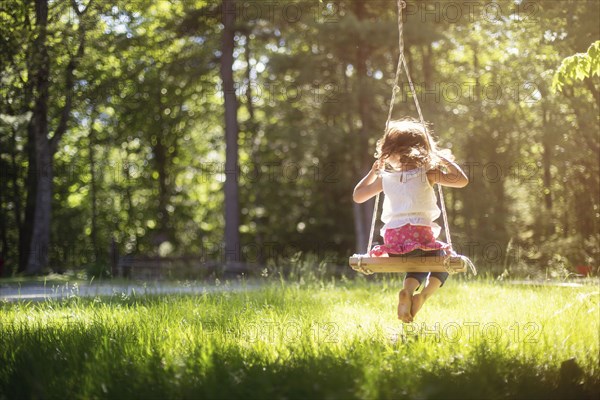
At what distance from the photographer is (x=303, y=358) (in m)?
5.42

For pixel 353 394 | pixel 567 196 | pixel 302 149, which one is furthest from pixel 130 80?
pixel 353 394

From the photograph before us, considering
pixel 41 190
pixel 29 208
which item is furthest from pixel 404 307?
pixel 29 208

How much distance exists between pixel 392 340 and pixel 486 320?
5.27 ft

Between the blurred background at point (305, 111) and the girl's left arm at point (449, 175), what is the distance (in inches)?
438

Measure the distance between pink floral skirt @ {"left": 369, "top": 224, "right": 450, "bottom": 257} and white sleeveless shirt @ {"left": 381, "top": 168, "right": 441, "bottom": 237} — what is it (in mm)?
42

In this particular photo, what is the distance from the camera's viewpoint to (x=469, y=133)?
76.8 feet

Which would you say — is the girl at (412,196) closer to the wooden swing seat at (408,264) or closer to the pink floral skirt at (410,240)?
the pink floral skirt at (410,240)

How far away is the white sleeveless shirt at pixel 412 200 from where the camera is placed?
6.55m

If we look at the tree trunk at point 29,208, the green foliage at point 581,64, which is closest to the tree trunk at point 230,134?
the tree trunk at point 29,208

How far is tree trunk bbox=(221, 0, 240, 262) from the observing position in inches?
846

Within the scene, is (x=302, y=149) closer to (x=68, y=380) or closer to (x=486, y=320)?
(x=486, y=320)

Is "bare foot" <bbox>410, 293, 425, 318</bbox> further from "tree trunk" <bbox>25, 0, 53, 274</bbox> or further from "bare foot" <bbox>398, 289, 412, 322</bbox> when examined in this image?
"tree trunk" <bbox>25, 0, 53, 274</bbox>

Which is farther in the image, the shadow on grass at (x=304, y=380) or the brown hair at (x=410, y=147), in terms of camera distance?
the brown hair at (x=410, y=147)

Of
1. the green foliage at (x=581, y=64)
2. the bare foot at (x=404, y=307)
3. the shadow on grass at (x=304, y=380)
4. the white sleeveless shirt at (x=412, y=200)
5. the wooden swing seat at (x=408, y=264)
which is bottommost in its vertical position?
the shadow on grass at (x=304, y=380)
